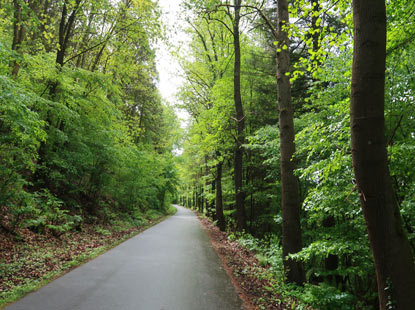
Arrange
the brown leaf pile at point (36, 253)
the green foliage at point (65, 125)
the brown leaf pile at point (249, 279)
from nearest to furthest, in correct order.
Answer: the brown leaf pile at point (249, 279), the brown leaf pile at point (36, 253), the green foliage at point (65, 125)

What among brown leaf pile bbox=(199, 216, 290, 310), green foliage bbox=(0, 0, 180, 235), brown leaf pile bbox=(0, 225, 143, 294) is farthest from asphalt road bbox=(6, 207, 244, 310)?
green foliage bbox=(0, 0, 180, 235)

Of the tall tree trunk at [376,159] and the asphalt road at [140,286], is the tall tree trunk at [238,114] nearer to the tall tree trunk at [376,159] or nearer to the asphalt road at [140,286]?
the asphalt road at [140,286]

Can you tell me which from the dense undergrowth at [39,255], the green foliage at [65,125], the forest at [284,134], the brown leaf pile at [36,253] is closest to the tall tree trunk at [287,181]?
the forest at [284,134]

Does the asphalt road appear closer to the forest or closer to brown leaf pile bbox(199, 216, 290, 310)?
brown leaf pile bbox(199, 216, 290, 310)

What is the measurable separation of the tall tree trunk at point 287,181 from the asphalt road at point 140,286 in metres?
1.51

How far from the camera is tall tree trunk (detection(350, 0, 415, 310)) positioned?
223 cm

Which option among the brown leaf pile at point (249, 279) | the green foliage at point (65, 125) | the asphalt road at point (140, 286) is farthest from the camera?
the green foliage at point (65, 125)

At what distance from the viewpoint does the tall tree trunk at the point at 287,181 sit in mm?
5520

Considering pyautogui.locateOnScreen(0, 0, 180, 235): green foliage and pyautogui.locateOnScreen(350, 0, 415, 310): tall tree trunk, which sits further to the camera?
pyautogui.locateOnScreen(0, 0, 180, 235): green foliage

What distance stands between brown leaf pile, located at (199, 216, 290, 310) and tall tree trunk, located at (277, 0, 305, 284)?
0.76 metres

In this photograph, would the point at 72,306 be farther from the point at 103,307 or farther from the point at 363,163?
the point at 363,163

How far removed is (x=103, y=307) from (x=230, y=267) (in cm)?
396

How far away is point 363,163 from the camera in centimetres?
230

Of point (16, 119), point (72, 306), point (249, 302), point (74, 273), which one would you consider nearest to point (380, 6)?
point (249, 302)
